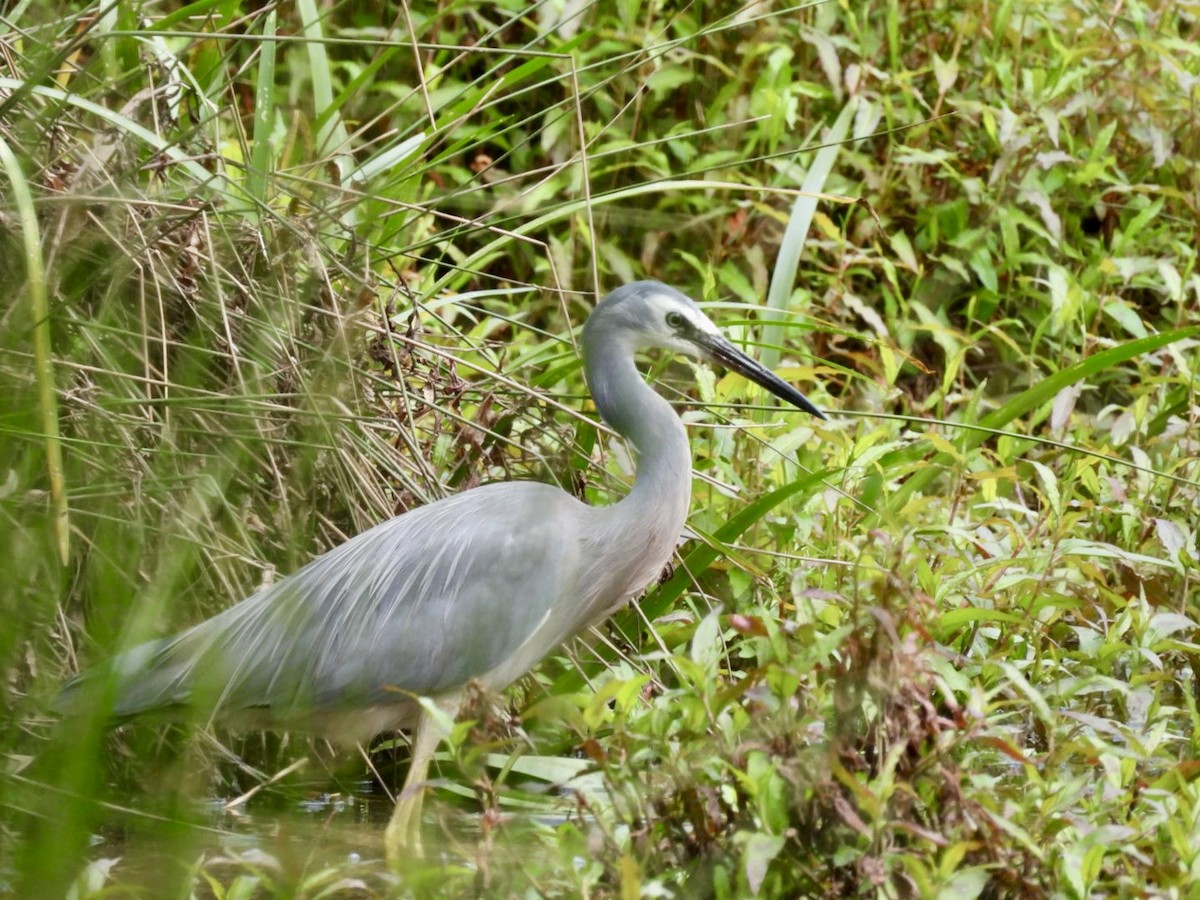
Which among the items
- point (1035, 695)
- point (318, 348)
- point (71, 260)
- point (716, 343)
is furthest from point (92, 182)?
point (1035, 695)

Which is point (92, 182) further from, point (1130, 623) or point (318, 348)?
point (1130, 623)

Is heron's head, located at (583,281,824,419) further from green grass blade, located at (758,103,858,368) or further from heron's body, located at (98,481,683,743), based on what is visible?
green grass blade, located at (758,103,858,368)

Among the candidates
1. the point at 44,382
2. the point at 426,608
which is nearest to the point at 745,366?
the point at 426,608

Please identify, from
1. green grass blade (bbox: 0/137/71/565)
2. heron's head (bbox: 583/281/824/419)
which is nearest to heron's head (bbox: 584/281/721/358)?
heron's head (bbox: 583/281/824/419)

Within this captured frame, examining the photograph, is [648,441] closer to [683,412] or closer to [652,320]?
[652,320]

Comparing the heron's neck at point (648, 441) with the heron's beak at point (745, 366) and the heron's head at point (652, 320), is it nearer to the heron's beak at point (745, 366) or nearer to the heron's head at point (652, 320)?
the heron's head at point (652, 320)

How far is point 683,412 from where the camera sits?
4.21m

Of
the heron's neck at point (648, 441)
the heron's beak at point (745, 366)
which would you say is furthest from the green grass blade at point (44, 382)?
the heron's beak at point (745, 366)

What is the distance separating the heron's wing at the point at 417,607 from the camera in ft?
9.90

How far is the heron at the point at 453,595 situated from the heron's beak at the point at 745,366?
124mm

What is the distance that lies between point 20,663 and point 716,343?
1.79 meters

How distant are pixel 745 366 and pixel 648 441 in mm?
281

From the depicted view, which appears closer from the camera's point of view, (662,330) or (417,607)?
(417,607)

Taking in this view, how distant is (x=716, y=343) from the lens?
11.1ft
